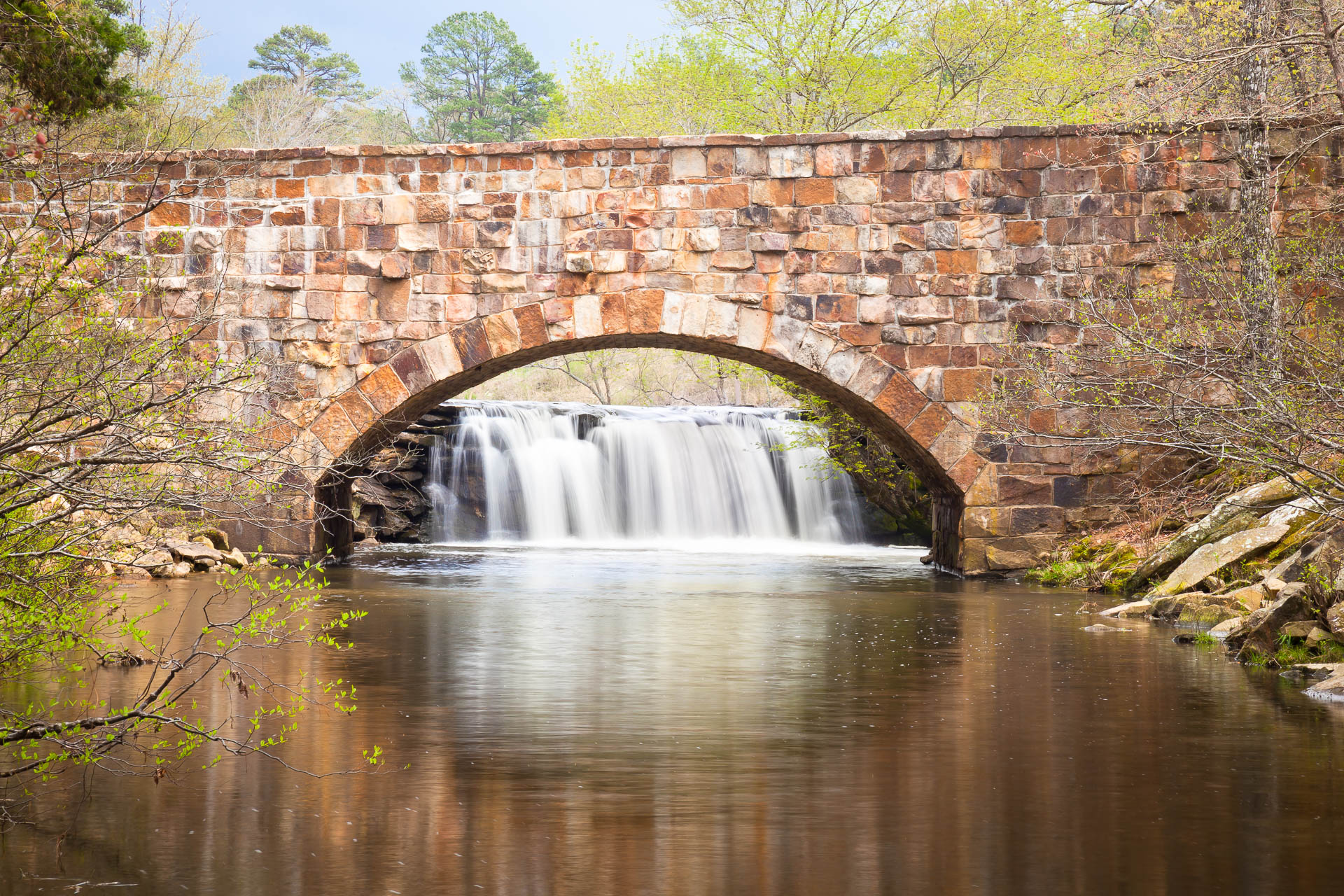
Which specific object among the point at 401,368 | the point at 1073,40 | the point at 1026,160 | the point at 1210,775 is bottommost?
the point at 1210,775

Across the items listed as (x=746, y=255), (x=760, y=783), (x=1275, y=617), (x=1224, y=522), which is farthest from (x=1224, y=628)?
(x=746, y=255)

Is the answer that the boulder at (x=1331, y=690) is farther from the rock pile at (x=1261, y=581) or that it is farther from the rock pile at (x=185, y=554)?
the rock pile at (x=185, y=554)

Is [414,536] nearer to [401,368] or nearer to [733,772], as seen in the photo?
[401,368]

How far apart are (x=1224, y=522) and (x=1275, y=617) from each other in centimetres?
259

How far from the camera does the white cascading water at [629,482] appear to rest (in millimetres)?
16688

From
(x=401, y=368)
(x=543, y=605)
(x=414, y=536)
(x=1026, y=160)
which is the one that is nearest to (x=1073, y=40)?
(x=1026, y=160)

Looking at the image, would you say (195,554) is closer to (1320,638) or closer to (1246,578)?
(1246,578)

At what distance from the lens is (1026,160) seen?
34.0ft

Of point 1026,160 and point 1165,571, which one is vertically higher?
point 1026,160

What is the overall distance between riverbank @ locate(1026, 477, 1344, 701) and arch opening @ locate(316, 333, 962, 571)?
1307 mm

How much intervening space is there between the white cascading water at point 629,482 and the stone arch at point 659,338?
5.43 m

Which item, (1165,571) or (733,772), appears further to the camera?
(1165,571)

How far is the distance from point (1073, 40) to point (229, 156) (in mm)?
12766

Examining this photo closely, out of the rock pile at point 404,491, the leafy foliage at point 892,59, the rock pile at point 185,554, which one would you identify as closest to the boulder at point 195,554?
the rock pile at point 185,554
